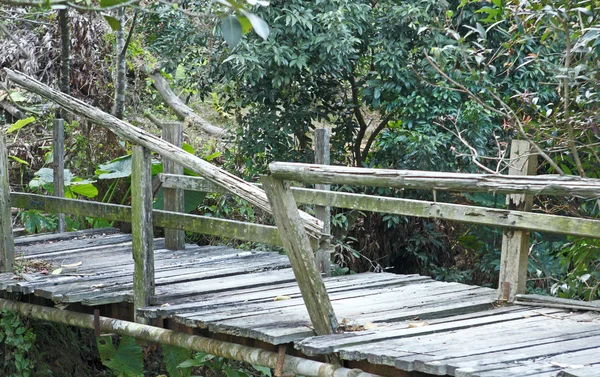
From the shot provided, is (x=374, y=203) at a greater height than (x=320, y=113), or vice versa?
(x=320, y=113)

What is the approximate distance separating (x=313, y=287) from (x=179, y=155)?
1170 mm

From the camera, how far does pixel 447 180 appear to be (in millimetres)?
3525

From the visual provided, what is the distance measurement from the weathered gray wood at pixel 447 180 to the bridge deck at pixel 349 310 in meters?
0.65

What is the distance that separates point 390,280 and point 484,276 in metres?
3.32

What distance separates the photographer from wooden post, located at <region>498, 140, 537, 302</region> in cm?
446

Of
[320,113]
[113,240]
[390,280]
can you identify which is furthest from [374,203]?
[320,113]

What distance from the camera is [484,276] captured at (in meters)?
8.55

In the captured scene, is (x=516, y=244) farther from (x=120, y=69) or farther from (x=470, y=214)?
(x=120, y=69)

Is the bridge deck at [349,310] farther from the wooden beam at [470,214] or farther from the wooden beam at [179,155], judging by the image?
the wooden beam at [179,155]

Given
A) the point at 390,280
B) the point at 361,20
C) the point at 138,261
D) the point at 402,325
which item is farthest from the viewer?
the point at 361,20

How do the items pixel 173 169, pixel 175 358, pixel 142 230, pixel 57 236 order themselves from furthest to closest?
pixel 57 236 < pixel 173 169 < pixel 175 358 < pixel 142 230

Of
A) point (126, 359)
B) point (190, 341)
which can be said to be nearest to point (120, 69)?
point (126, 359)

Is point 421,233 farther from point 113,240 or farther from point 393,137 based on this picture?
point 113,240

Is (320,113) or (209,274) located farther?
(320,113)
